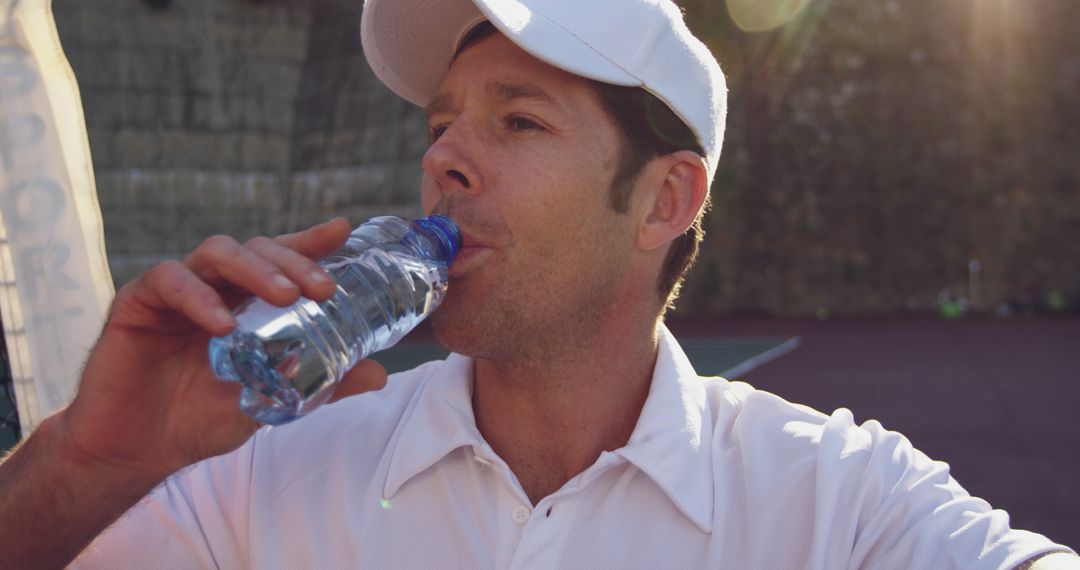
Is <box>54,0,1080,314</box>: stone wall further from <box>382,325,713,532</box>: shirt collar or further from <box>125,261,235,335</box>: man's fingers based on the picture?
<box>125,261,235,335</box>: man's fingers

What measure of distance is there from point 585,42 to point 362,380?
72cm

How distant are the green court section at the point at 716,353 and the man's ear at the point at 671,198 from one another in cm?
883

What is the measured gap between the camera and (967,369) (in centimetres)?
1209

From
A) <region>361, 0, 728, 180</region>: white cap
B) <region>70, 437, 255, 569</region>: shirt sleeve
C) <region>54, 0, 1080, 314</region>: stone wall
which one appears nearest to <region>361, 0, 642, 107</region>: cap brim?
<region>361, 0, 728, 180</region>: white cap

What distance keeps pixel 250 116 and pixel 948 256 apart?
11901 mm

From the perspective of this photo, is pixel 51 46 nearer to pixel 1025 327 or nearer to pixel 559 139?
A: pixel 559 139

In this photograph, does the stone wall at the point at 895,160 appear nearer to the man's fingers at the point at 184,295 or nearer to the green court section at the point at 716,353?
the green court section at the point at 716,353

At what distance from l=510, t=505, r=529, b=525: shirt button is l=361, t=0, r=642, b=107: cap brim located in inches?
30.0

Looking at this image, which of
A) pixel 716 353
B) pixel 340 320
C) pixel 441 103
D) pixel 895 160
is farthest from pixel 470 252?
pixel 895 160

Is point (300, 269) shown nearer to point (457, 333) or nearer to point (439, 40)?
point (457, 333)

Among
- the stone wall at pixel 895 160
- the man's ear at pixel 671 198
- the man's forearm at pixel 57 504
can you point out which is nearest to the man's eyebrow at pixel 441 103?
the man's ear at pixel 671 198

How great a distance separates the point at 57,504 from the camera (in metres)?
1.60

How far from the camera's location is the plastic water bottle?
157 centimetres

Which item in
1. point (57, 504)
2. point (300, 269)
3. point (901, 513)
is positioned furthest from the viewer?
point (901, 513)
